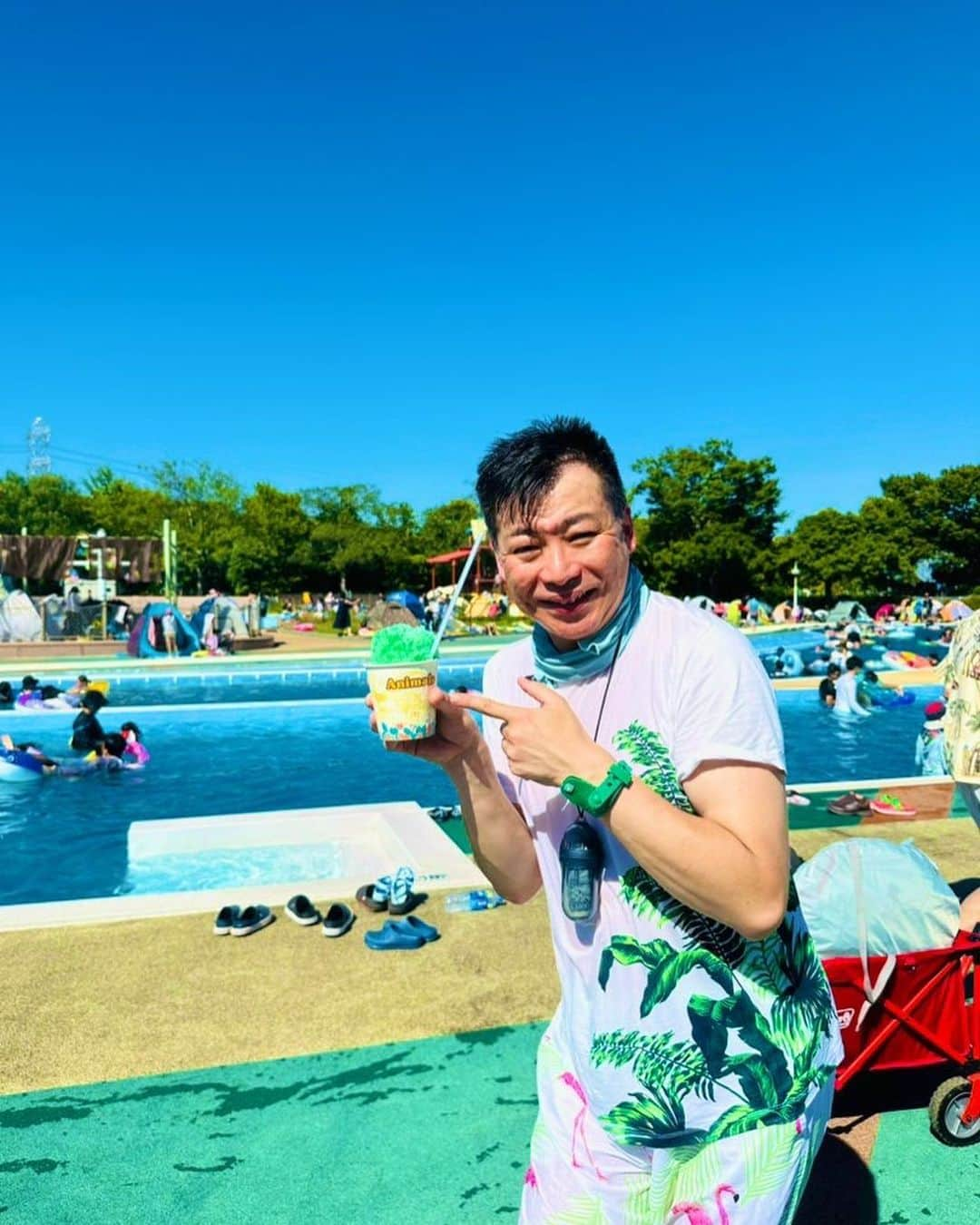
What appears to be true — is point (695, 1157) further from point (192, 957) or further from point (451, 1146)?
point (192, 957)

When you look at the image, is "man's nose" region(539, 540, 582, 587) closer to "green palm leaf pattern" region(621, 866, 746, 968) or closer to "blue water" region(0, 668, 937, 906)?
"green palm leaf pattern" region(621, 866, 746, 968)

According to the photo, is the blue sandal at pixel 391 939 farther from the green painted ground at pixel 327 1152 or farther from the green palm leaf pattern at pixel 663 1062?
the green palm leaf pattern at pixel 663 1062

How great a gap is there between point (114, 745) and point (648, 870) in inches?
450

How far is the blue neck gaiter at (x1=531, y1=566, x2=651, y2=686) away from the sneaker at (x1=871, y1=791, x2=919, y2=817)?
21.9 feet

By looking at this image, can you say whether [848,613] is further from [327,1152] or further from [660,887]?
[660,887]

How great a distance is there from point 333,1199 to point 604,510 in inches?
91.7

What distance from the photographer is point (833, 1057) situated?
162 centimetres

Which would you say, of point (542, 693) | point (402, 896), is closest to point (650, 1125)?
point (542, 693)

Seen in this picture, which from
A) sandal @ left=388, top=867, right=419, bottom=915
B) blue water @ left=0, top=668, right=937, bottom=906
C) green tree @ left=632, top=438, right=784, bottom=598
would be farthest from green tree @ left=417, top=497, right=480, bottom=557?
sandal @ left=388, top=867, right=419, bottom=915

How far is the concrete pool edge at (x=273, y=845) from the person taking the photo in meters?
5.21

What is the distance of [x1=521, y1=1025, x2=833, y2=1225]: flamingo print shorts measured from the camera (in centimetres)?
152

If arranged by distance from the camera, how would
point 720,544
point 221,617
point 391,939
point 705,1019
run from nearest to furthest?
point 705,1019 < point 391,939 < point 221,617 < point 720,544

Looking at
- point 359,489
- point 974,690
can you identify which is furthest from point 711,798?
point 359,489

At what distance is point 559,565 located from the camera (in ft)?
5.35
